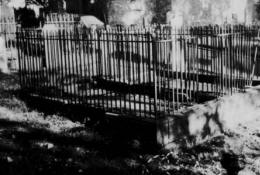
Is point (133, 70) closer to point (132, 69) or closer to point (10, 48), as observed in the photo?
point (132, 69)

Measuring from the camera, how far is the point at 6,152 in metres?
6.29

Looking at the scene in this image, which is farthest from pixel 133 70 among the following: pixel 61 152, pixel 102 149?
pixel 61 152

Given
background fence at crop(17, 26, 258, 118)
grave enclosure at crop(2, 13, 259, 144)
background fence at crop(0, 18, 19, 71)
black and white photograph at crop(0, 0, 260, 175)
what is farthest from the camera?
background fence at crop(0, 18, 19, 71)

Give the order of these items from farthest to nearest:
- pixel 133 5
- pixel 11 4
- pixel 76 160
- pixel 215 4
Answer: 1. pixel 215 4
2. pixel 133 5
3. pixel 11 4
4. pixel 76 160

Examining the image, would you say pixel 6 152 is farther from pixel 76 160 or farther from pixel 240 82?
pixel 240 82

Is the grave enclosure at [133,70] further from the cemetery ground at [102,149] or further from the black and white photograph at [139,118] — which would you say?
the cemetery ground at [102,149]

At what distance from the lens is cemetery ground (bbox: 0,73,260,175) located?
5793mm

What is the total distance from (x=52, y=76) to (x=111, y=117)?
7.95ft

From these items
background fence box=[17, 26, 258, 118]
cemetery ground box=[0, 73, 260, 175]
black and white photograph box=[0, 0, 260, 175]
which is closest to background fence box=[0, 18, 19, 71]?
black and white photograph box=[0, 0, 260, 175]

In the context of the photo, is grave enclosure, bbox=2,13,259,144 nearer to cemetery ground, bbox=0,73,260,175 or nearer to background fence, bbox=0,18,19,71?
cemetery ground, bbox=0,73,260,175

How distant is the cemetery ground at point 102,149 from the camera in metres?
5.79

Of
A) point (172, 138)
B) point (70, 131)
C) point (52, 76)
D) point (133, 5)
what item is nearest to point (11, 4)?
point (133, 5)

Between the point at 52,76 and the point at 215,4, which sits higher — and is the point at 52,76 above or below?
below

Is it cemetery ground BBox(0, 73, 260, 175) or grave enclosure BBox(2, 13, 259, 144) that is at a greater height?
grave enclosure BBox(2, 13, 259, 144)
